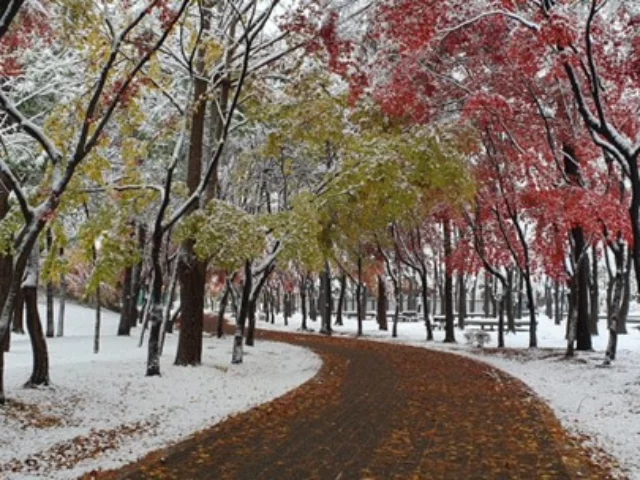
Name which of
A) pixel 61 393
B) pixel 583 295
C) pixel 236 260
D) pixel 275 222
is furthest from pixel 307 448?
pixel 583 295

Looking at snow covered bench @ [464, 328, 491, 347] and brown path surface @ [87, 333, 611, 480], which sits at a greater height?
snow covered bench @ [464, 328, 491, 347]

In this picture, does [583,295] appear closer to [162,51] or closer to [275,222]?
[275,222]

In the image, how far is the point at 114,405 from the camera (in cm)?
977

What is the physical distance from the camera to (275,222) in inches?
570

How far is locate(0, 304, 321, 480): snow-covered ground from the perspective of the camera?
6750mm

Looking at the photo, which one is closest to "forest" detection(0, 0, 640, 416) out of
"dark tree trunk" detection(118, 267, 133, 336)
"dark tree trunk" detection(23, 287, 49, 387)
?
"dark tree trunk" detection(23, 287, 49, 387)

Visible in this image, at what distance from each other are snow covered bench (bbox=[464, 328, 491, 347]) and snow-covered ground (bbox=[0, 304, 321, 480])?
26.9 ft

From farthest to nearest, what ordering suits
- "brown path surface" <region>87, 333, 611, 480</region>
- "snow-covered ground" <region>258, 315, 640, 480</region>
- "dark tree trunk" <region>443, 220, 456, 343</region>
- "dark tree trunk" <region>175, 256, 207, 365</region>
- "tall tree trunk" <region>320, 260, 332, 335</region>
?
1. "tall tree trunk" <region>320, 260, 332, 335</region>
2. "dark tree trunk" <region>443, 220, 456, 343</region>
3. "dark tree trunk" <region>175, 256, 207, 365</region>
4. "snow-covered ground" <region>258, 315, 640, 480</region>
5. "brown path surface" <region>87, 333, 611, 480</region>

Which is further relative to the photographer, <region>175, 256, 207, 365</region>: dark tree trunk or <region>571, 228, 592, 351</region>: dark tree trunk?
<region>571, 228, 592, 351</region>: dark tree trunk

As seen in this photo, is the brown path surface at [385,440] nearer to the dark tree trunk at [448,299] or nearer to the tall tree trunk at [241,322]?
the tall tree trunk at [241,322]

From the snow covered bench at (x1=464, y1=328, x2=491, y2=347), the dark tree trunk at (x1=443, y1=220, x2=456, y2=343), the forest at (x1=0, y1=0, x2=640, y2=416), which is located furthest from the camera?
the dark tree trunk at (x1=443, y1=220, x2=456, y2=343)

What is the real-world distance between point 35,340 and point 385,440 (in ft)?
20.2

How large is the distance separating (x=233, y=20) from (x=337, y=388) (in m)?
8.27

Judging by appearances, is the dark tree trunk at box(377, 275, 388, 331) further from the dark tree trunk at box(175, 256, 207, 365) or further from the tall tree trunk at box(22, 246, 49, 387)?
the tall tree trunk at box(22, 246, 49, 387)
